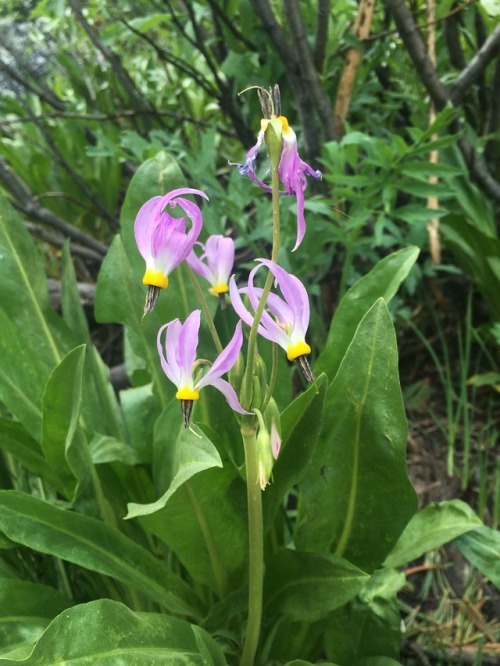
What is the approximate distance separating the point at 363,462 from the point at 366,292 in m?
0.31

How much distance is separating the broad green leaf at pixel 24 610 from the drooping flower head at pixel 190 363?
519 millimetres

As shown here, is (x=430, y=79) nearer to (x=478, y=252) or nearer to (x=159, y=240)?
(x=478, y=252)

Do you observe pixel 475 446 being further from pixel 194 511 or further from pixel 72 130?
pixel 72 130

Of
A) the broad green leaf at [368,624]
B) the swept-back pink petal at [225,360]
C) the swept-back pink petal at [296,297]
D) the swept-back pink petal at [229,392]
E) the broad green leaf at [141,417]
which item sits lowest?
the broad green leaf at [368,624]

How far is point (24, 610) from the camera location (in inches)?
41.6

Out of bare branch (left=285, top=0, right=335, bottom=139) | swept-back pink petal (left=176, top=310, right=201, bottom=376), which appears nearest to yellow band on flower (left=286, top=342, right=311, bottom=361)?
swept-back pink petal (left=176, top=310, right=201, bottom=376)

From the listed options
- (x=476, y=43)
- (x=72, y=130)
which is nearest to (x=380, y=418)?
(x=476, y=43)

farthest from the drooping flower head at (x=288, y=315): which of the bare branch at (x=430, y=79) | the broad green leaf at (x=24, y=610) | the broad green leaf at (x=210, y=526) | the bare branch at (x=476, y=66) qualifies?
the bare branch at (x=476, y=66)

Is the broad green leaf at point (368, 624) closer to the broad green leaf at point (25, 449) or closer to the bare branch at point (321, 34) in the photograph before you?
the broad green leaf at point (25, 449)

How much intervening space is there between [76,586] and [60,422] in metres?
0.45

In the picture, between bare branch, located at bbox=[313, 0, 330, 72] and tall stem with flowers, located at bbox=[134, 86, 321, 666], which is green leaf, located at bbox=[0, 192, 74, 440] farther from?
bare branch, located at bbox=[313, 0, 330, 72]

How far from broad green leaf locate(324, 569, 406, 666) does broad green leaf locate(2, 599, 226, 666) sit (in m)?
0.24

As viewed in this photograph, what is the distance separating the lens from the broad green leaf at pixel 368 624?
1.03 meters

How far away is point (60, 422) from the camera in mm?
1057
